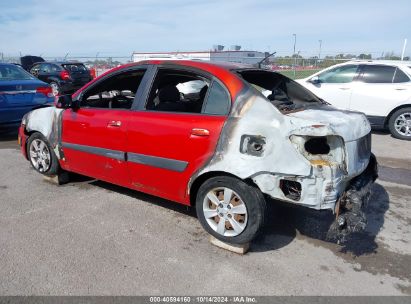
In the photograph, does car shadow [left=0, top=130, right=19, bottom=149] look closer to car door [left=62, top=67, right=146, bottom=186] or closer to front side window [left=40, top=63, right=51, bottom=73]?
car door [left=62, top=67, right=146, bottom=186]

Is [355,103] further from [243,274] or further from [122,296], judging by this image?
[122,296]

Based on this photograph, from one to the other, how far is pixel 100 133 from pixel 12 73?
→ 528cm

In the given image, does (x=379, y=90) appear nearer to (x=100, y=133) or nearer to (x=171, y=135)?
(x=171, y=135)

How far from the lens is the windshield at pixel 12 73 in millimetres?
7746

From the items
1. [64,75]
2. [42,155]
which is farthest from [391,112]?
[64,75]

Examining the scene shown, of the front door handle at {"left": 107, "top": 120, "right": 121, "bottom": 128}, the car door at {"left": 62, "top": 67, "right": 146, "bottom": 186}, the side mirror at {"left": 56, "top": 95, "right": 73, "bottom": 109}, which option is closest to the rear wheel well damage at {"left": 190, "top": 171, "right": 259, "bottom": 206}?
the car door at {"left": 62, "top": 67, "right": 146, "bottom": 186}

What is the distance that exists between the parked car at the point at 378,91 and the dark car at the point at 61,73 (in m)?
12.0

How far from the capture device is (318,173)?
9.23 feet

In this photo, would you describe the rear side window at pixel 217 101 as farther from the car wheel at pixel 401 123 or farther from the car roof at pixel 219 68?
the car wheel at pixel 401 123

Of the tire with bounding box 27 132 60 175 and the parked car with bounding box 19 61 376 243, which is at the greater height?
the parked car with bounding box 19 61 376 243

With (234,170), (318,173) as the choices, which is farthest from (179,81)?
(318,173)

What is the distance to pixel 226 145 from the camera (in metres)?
3.12

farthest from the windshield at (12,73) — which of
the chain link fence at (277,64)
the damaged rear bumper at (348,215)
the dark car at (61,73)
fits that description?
the chain link fence at (277,64)

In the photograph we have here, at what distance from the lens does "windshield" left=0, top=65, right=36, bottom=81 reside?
25.4 feet
